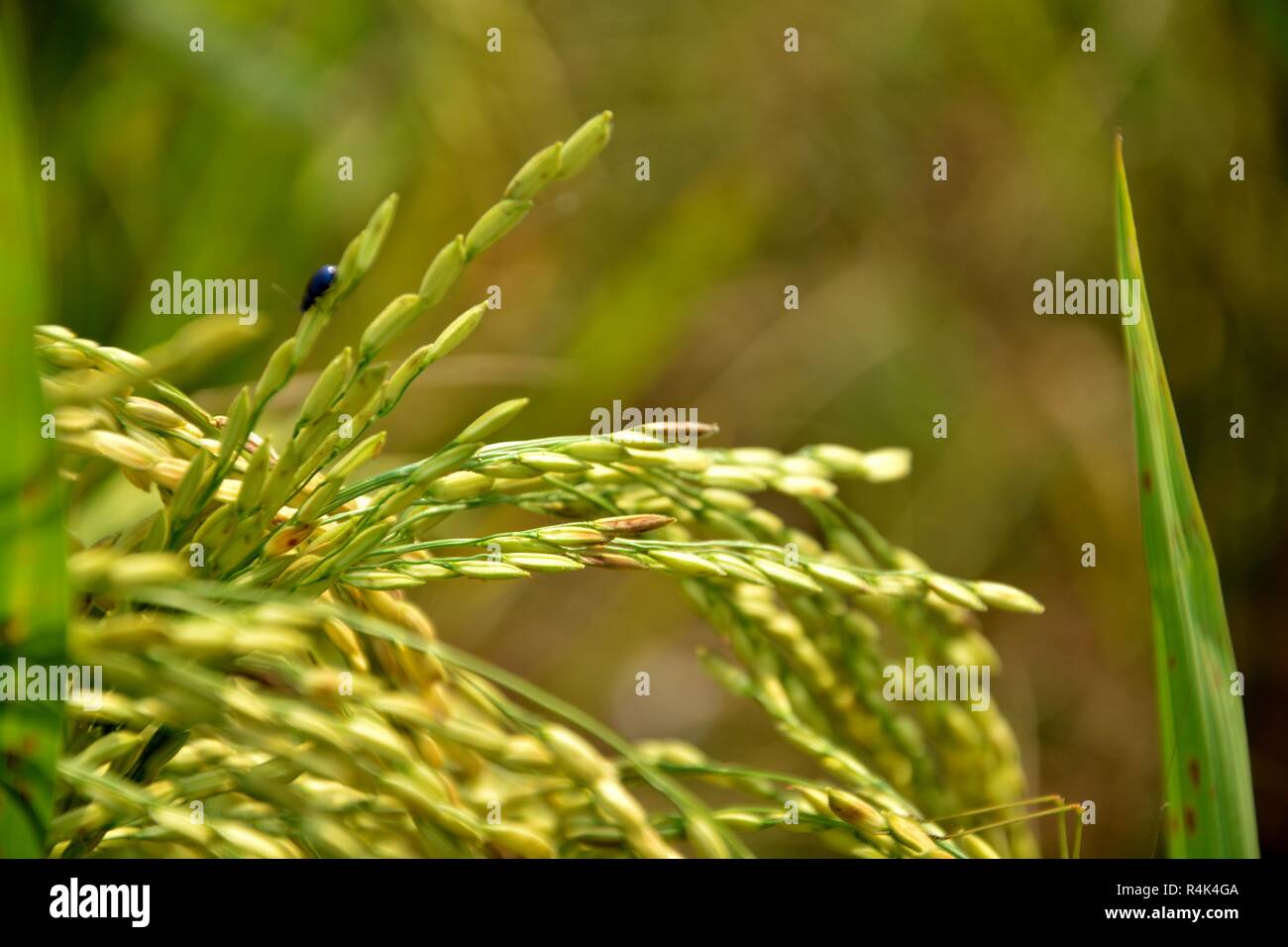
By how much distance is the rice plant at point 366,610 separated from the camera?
1.02ft

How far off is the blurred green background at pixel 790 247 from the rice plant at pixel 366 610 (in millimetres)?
383

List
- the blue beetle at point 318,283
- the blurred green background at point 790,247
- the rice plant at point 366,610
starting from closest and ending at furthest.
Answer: the rice plant at point 366,610 → the blue beetle at point 318,283 → the blurred green background at point 790,247

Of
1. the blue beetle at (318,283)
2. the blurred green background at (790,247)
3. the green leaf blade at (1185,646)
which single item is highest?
the blurred green background at (790,247)

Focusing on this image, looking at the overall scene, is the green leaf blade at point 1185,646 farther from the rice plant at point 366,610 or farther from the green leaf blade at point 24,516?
the green leaf blade at point 24,516

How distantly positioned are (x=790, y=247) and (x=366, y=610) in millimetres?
1589

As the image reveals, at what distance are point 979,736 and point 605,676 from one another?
1.17 metres

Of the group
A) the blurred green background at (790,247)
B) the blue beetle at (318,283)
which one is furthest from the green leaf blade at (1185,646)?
the blurred green background at (790,247)

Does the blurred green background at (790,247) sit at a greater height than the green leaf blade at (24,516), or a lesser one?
greater

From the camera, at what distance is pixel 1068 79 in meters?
1.50

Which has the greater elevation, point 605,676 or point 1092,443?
point 1092,443

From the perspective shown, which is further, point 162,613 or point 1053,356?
point 1053,356

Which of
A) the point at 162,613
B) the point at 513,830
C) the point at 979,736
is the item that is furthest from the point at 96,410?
the point at 979,736

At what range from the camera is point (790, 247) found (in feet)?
6.22

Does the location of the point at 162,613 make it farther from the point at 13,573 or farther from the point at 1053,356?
the point at 1053,356
